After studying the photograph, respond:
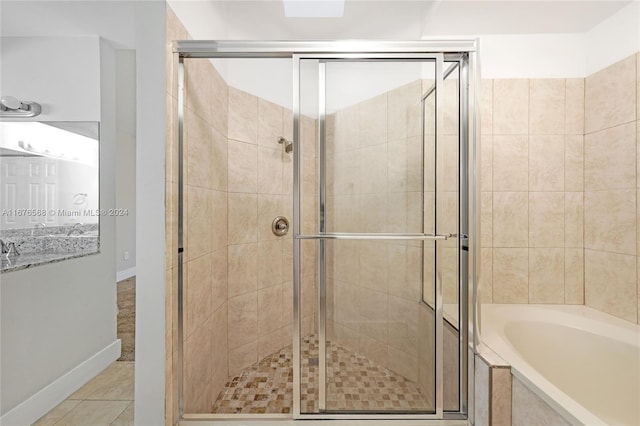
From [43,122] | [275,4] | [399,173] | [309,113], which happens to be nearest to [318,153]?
[309,113]

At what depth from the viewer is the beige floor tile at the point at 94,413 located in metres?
1.55

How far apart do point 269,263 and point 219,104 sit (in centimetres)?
115

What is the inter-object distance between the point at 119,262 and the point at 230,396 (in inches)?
130

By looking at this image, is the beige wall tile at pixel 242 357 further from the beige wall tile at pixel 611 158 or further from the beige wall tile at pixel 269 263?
the beige wall tile at pixel 611 158

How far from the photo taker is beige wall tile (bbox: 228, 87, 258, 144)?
198 cm

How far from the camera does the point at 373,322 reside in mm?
1369

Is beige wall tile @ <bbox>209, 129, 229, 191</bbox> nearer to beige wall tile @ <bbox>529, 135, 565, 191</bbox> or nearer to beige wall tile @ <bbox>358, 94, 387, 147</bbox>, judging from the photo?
beige wall tile @ <bbox>358, 94, 387, 147</bbox>

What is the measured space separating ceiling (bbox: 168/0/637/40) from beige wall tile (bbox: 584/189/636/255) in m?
1.07

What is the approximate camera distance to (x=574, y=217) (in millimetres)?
1843

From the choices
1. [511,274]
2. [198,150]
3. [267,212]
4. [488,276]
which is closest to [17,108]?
[198,150]

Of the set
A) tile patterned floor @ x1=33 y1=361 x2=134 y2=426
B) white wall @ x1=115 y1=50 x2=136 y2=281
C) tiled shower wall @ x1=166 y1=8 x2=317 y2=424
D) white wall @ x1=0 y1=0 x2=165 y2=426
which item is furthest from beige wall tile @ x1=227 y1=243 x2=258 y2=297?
white wall @ x1=115 y1=50 x2=136 y2=281

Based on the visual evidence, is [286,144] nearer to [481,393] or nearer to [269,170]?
[269,170]

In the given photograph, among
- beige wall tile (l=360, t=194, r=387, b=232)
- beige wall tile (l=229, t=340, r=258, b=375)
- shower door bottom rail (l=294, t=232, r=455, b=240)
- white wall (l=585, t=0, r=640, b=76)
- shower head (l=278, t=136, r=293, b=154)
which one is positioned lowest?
beige wall tile (l=229, t=340, r=258, b=375)

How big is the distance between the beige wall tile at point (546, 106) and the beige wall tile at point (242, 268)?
2043mm
